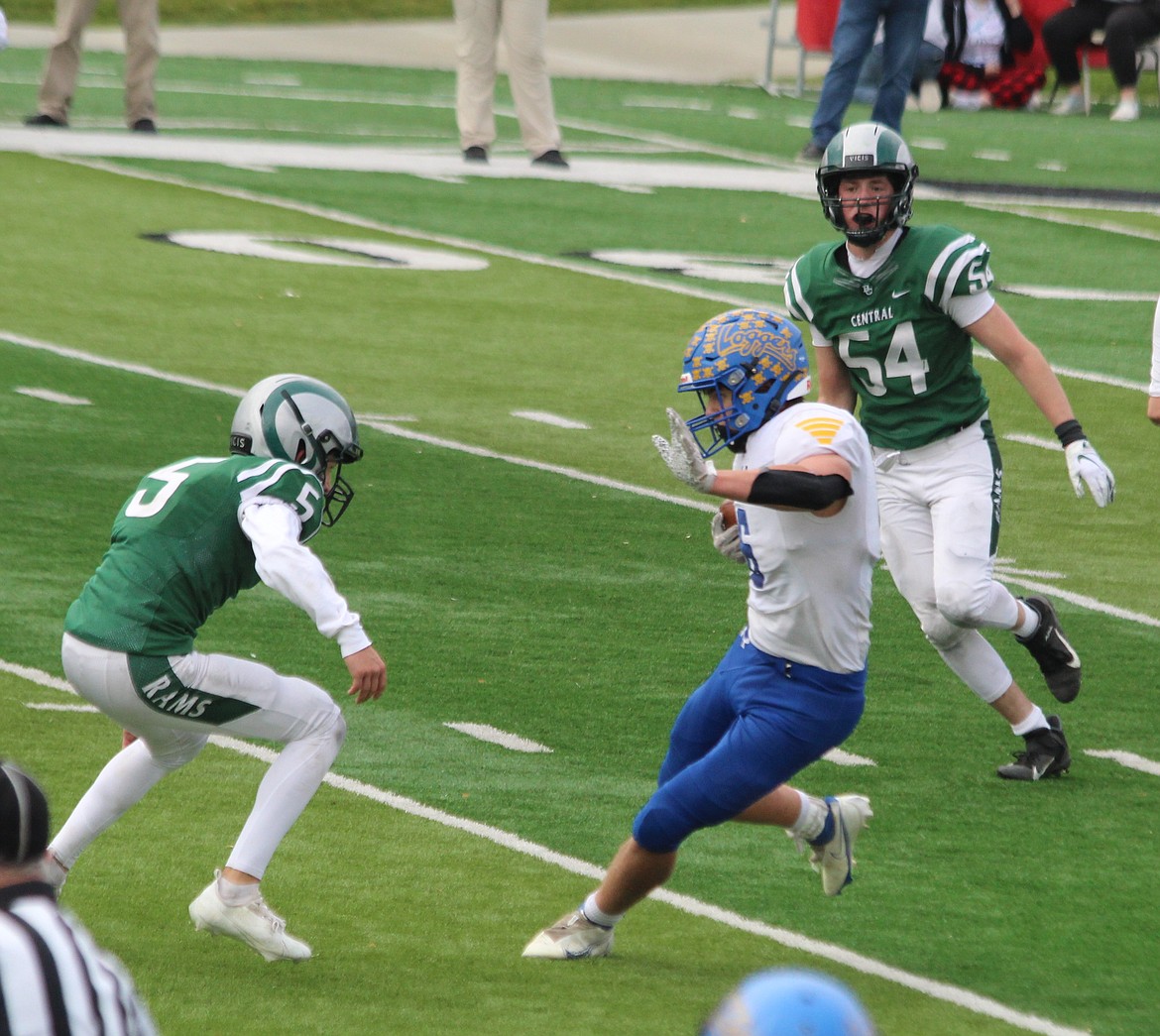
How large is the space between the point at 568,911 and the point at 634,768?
1197 mm

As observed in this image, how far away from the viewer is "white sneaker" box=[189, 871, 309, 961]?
17.1 feet

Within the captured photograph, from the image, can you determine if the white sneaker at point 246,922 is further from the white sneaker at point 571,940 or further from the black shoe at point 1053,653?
the black shoe at point 1053,653

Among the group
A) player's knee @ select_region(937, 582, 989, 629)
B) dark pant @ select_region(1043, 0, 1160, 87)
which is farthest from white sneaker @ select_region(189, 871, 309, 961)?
dark pant @ select_region(1043, 0, 1160, 87)

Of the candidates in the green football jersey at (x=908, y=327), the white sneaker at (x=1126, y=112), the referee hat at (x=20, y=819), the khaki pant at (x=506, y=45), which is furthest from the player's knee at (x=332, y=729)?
the white sneaker at (x=1126, y=112)

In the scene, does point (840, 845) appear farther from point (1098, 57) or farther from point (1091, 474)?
point (1098, 57)

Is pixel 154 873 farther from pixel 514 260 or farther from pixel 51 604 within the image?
pixel 514 260

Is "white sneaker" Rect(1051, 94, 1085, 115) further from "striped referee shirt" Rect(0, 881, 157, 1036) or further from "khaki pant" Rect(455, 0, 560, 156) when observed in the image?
"striped referee shirt" Rect(0, 881, 157, 1036)

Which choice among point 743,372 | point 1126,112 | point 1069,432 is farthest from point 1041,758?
point 1126,112

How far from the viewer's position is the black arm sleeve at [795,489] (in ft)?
16.6

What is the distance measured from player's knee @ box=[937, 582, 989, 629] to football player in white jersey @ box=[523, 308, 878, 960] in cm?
138

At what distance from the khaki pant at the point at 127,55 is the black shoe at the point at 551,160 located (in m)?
3.11

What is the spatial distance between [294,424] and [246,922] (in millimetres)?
1185

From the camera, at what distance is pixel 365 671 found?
5.04m

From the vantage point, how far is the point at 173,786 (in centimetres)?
671
